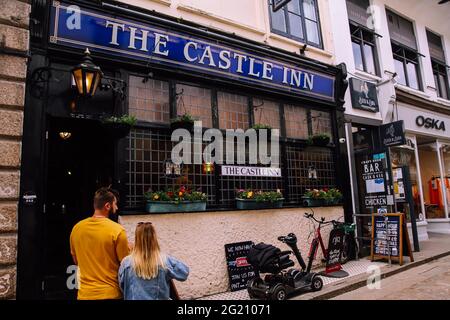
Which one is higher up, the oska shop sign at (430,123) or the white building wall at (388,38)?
the white building wall at (388,38)

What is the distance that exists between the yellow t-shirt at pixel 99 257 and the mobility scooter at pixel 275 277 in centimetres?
266

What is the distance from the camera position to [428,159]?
14.6 metres

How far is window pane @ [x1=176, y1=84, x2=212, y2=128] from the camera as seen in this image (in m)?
7.02

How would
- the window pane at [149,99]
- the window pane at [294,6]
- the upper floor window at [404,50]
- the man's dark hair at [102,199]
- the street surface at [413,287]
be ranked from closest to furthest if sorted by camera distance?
the man's dark hair at [102,199], the street surface at [413,287], the window pane at [149,99], the window pane at [294,6], the upper floor window at [404,50]

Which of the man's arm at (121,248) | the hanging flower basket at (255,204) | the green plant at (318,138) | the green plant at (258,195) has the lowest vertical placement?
the man's arm at (121,248)

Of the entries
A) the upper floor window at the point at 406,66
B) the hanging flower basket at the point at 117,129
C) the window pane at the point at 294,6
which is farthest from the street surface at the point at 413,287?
the upper floor window at the point at 406,66

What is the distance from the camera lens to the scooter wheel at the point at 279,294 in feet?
18.6

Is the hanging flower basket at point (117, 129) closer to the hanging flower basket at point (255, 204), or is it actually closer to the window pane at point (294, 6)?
the hanging flower basket at point (255, 204)

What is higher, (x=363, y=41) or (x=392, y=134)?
(x=363, y=41)

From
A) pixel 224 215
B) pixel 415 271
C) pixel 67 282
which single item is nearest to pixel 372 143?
pixel 415 271

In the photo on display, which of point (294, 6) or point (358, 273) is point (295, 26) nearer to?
point (294, 6)

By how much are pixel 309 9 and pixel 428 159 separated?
28.4 feet

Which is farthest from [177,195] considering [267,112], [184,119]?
[267,112]
